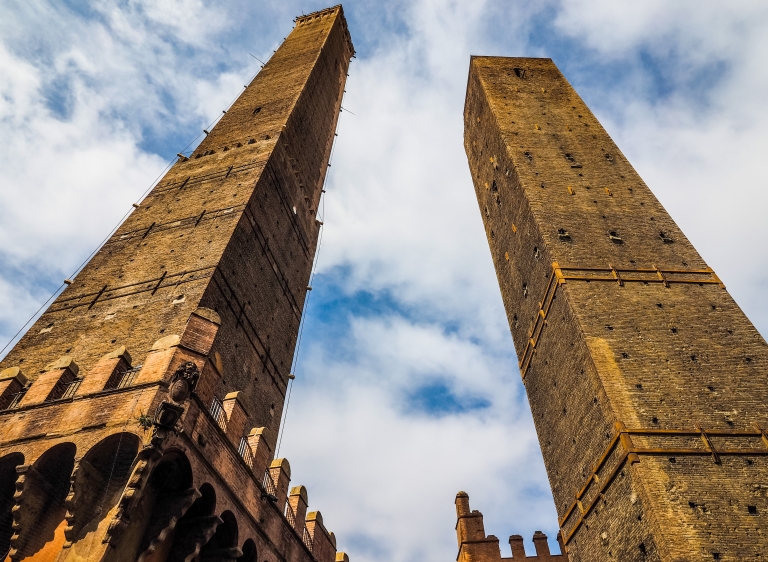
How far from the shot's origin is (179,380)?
23.5ft

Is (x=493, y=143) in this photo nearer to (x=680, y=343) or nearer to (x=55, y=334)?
(x=680, y=343)

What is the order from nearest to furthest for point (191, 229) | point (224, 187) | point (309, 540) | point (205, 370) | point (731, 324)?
1. point (205, 370)
2. point (309, 540)
3. point (731, 324)
4. point (191, 229)
5. point (224, 187)

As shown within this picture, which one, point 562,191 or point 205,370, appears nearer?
point 205,370

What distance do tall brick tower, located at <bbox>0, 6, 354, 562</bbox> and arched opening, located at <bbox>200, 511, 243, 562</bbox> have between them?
26mm

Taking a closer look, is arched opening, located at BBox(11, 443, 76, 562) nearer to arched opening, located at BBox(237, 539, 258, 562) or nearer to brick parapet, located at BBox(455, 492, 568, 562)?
arched opening, located at BBox(237, 539, 258, 562)

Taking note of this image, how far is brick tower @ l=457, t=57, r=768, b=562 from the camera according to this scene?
8.66 m

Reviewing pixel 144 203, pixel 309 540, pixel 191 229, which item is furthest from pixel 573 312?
pixel 144 203

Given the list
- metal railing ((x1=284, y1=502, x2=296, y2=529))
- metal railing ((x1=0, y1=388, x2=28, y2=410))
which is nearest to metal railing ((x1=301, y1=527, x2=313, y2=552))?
metal railing ((x1=284, y1=502, x2=296, y2=529))

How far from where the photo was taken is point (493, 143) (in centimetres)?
1967

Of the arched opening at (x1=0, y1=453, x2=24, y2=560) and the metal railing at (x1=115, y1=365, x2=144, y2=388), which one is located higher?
the metal railing at (x1=115, y1=365, x2=144, y2=388)

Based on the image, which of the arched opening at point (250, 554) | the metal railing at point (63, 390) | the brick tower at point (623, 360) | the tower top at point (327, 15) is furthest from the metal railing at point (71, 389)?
the tower top at point (327, 15)

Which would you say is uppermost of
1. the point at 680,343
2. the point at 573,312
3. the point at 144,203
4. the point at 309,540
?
the point at 144,203

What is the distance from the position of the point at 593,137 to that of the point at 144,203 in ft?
44.6

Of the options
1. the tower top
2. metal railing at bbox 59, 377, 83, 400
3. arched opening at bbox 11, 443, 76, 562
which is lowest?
arched opening at bbox 11, 443, 76, 562
